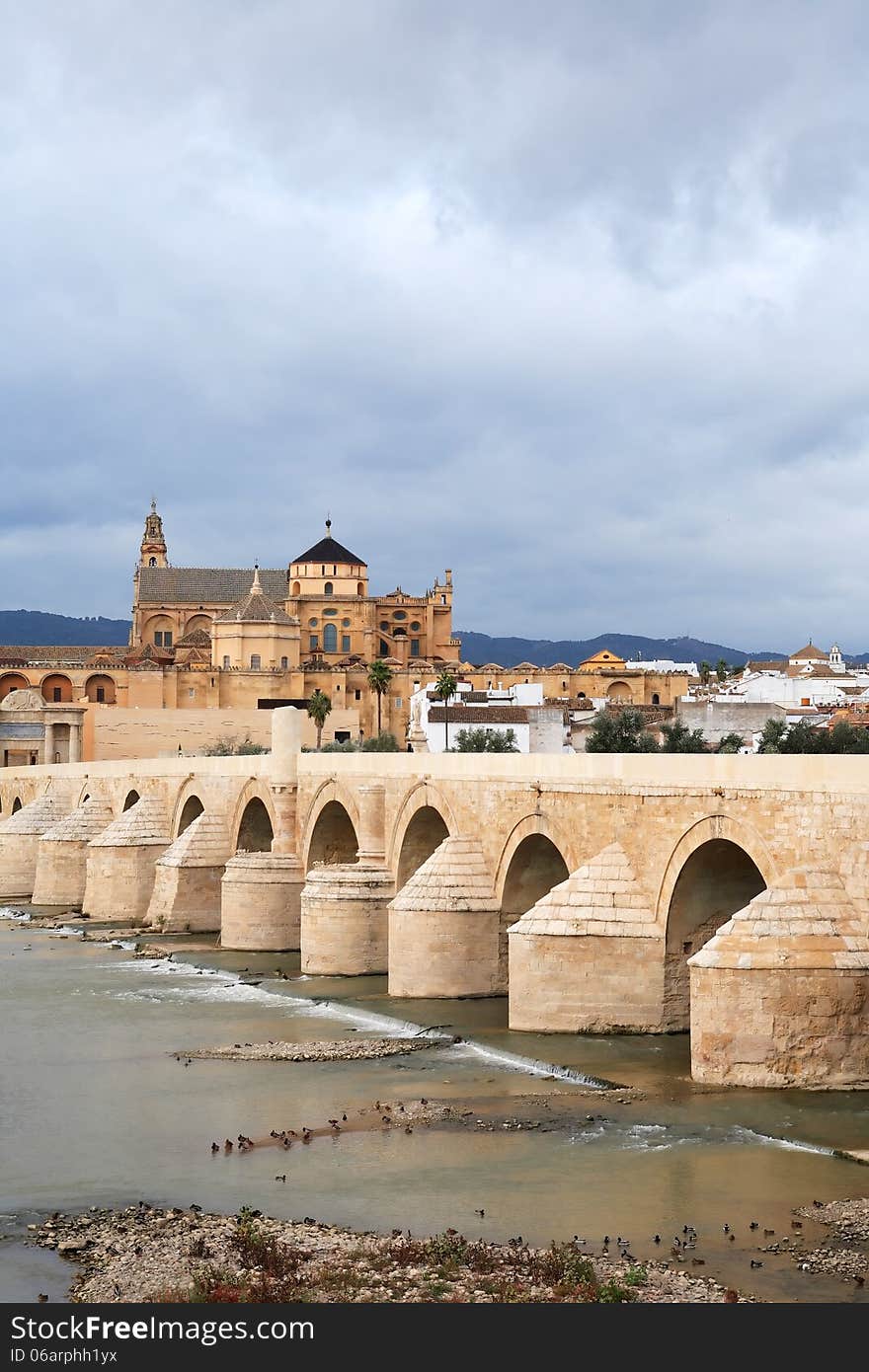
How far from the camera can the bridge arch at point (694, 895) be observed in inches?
786

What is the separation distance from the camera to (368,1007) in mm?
23422

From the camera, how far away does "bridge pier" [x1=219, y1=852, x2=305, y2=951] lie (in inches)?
1224

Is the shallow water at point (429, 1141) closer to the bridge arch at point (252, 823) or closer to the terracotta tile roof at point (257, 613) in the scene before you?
the bridge arch at point (252, 823)

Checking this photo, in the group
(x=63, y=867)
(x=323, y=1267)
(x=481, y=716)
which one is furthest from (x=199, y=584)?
(x=323, y=1267)

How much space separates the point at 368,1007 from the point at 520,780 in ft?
12.6

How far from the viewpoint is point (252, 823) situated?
36.1 m

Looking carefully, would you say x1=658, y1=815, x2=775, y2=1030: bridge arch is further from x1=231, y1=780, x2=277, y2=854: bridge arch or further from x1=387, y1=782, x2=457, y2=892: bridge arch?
x1=231, y1=780, x2=277, y2=854: bridge arch

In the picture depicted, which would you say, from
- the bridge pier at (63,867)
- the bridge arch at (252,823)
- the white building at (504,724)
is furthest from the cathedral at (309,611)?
the bridge arch at (252,823)

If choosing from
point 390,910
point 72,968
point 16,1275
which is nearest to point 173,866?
point 72,968

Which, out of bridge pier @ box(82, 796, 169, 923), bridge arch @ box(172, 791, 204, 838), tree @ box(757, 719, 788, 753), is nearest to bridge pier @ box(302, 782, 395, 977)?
bridge pier @ box(82, 796, 169, 923)

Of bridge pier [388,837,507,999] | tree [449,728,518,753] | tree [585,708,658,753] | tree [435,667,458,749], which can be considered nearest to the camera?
bridge pier [388,837,507,999]

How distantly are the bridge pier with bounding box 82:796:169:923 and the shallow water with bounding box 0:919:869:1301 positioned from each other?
47.8ft

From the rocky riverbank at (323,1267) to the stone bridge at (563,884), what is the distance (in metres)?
5.37

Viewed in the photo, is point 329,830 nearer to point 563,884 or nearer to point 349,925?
point 349,925
